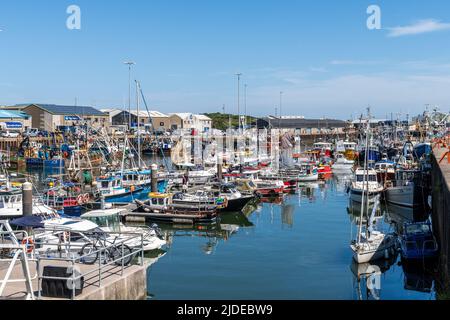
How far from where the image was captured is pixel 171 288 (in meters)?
21.5

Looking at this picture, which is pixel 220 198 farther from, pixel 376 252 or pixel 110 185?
pixel 376 252

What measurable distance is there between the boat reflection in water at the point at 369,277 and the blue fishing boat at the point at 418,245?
81 cm

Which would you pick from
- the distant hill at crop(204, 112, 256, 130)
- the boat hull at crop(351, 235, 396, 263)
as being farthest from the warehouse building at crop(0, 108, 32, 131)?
the boat hull at crop(351, 235, 396, 263)

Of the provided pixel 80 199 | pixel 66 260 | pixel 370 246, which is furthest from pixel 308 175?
pixel 66 260

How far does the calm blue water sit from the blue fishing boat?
0.78 metres

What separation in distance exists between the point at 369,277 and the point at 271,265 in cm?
436

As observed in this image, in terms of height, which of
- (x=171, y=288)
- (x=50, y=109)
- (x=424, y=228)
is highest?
(x=50, y=109)

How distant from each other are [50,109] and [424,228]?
330 ft

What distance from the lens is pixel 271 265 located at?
2500 cm

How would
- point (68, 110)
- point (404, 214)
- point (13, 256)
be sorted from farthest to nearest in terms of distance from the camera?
1. point (68, 110)
2. point (404, 214)
3. point (13, 256)

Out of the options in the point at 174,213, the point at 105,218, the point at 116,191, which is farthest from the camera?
the point at 116,191

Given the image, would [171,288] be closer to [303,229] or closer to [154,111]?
[303,229]
